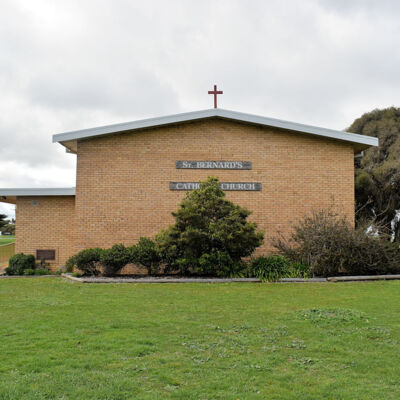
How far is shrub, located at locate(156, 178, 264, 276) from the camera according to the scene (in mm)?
12445

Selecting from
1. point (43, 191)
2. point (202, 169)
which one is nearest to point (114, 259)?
point (202, 169)

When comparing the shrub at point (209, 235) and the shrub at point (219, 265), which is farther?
the shrub at point (219, 265)

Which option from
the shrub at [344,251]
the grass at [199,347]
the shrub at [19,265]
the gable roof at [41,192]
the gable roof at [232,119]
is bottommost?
the grass at [199,347]

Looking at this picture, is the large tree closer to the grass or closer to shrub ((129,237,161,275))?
shrub ((129,237,161,275))

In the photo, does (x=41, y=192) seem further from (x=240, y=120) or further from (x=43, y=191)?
(x=240, y=120)

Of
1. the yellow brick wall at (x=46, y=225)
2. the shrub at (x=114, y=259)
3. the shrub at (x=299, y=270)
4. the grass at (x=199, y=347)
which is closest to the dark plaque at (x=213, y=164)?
the shrub at (x=114, y=259)

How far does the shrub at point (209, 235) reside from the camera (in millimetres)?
12445

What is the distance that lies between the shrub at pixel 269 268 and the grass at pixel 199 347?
9.93 feet

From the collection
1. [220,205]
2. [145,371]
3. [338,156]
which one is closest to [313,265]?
[220,205]

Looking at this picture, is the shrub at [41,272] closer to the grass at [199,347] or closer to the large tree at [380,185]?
the grass at [199,347]

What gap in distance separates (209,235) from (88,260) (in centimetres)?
399

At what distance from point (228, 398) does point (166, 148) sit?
1223cm

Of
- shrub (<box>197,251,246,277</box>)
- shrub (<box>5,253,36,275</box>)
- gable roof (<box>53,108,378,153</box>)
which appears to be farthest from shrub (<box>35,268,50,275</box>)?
shrub (<box>197,251,246,277</box>)

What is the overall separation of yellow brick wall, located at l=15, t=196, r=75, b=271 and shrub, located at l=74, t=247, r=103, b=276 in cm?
291
